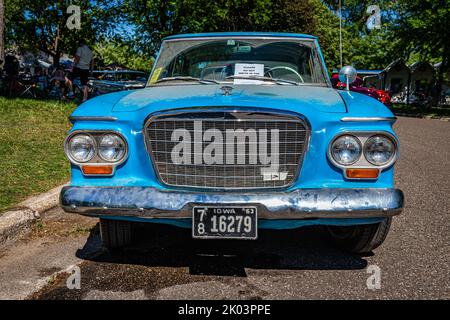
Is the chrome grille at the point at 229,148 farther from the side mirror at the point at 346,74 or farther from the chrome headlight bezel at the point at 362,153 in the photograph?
the side mirror at the point at 346,74

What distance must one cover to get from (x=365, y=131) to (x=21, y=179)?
373 cm

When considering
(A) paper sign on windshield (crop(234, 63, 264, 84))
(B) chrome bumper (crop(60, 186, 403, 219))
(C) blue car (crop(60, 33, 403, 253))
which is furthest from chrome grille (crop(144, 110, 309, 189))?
(A) paper sign on windshield (crop(234, 63, 264, 84))

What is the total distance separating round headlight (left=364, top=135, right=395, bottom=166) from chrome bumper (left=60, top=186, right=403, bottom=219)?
205 millimetres

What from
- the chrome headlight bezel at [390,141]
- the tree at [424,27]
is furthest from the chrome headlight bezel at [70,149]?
the tree at [424,27]

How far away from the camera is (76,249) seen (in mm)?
3531

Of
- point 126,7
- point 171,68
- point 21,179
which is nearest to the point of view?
point 171,68

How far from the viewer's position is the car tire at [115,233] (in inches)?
127

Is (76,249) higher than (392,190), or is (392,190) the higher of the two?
(392,190)

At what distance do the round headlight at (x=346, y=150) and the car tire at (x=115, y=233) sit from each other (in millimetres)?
1494

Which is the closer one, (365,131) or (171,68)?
(365,131)

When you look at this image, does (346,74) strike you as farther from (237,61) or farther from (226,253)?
(226,253)

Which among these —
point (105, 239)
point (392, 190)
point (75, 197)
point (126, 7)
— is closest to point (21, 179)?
point (105, 239)
